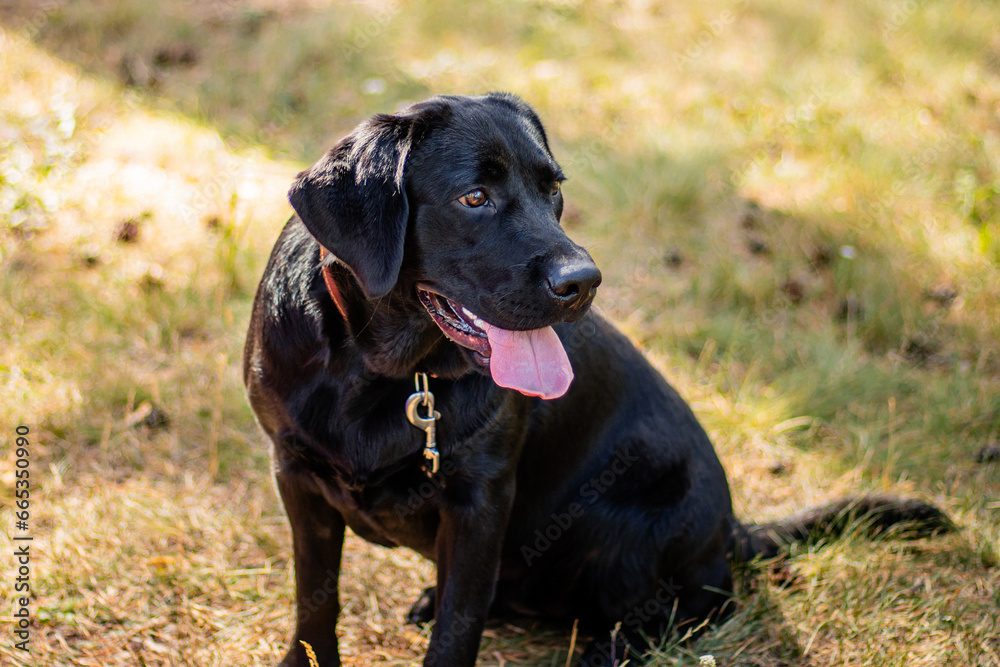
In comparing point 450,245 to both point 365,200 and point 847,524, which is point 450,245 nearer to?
point 365,200

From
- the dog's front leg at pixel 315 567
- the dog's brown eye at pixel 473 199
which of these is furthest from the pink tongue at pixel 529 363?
the dog's front leg at pixel 315 567

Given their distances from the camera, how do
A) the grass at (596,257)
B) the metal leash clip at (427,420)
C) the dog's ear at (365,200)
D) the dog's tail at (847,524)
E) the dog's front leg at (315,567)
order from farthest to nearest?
the dog's tail at (847,524) → the grass at (596,257) → the dog's front leg at (315,567) → the metal leash clip at (427,420) → the dog's ear at (365,200)

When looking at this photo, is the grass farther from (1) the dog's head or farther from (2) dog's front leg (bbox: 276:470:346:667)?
(1) the dog's head

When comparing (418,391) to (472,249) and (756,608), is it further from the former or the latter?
(756,608)

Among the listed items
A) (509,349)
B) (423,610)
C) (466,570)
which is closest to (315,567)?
(466,570)

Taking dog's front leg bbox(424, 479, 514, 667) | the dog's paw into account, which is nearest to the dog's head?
dog's front leg bbox(424, 479, 514, 667)

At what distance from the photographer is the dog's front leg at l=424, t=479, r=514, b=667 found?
2.09m

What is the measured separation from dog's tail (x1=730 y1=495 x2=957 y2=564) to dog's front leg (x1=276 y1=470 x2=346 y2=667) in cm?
144

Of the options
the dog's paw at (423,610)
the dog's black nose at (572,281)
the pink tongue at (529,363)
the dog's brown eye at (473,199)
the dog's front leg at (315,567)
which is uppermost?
the dog's brown eye at (473,199)

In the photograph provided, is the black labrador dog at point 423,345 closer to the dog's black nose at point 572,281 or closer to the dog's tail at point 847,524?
the dog's black nose at point 572,281

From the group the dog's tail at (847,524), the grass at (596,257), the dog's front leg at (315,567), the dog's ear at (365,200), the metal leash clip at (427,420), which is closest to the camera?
the dog's ear at (365,200)

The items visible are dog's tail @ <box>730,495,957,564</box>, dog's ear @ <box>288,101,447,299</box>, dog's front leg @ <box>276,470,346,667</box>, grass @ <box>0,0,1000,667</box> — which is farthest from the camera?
dog's tail @ <box>730,495,957,564</box>

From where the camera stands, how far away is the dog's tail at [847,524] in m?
2.90

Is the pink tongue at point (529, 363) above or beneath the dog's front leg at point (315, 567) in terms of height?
above
